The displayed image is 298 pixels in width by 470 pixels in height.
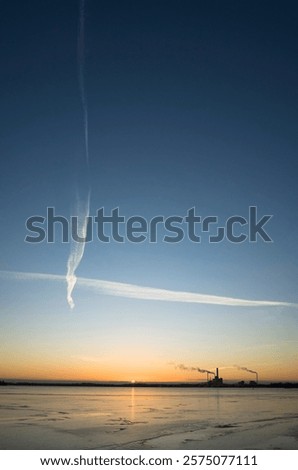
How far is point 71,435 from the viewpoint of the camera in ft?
80.8

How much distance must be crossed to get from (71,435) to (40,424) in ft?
21.6

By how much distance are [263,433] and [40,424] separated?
14.1 m

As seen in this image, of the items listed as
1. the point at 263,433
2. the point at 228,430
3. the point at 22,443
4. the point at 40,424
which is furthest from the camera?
the point at 40,424

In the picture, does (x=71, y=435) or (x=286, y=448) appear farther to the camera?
(x=71, y=435)
